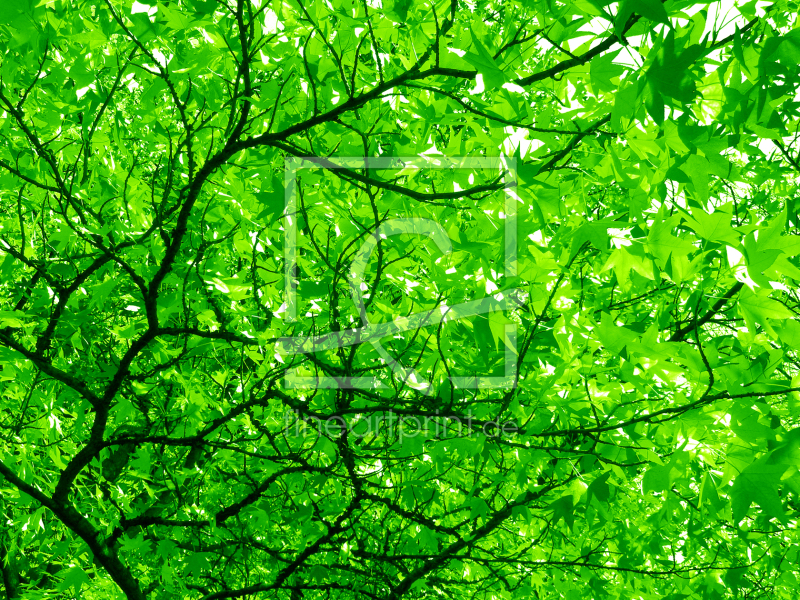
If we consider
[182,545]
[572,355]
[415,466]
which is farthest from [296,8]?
[182,545]

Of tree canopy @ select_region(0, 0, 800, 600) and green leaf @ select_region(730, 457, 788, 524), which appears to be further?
tree canopy @ select_region(0, 0, 800, 600)

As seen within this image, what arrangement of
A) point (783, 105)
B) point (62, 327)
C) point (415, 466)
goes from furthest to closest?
1. point (62, 327)
2. point (415, 466)
3. point (783, 105)

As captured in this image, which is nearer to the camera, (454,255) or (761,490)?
(761,490)

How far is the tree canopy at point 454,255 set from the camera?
137 centimetres

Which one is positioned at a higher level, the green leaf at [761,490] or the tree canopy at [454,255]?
the tree canopy at [454,255]

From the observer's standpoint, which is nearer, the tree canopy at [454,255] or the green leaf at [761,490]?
the green leaf at [761,490]

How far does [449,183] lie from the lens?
1924mm

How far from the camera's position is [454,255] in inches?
77.8

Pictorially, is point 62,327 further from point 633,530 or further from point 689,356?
point 633,530

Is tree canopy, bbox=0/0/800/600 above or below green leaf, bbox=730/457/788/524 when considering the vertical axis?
above

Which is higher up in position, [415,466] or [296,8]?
[296,8]

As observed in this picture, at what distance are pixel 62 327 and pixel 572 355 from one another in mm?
2507

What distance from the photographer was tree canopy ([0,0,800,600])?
1368mm

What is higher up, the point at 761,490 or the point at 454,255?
the point at 454,255
